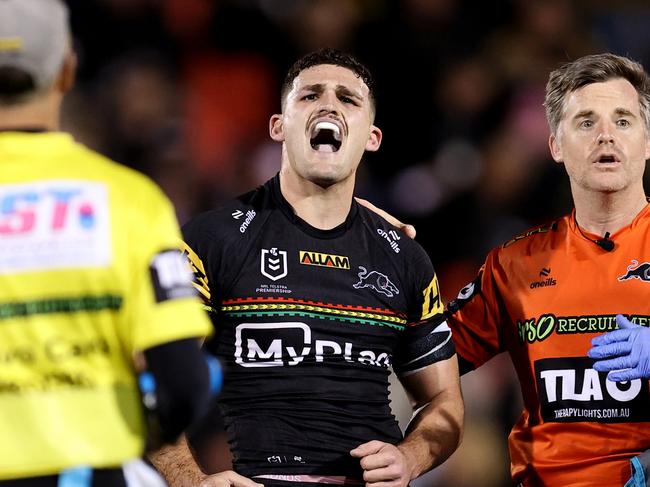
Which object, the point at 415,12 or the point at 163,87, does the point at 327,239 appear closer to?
the point at 163,87

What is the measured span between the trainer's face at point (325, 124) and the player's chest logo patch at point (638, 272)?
3.86 ft

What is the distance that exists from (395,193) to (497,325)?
10.4 feet

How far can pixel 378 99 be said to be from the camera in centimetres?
805

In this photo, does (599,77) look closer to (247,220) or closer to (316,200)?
(316,200)

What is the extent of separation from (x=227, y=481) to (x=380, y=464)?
1.85ft

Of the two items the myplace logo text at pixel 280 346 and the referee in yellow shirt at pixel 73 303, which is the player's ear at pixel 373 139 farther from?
the referee in yellow shirt at pixel 73 303

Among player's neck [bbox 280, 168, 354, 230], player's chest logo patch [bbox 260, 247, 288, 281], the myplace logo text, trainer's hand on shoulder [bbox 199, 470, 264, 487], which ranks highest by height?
player's neck [bbox 280, 168, 354, 230]

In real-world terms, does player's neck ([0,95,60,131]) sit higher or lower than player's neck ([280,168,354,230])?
lower

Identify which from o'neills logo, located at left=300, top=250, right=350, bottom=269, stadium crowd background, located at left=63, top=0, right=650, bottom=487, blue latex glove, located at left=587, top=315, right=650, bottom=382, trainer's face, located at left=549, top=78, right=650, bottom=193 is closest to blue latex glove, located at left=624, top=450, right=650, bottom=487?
blue latex glove, located at left=587, top=315, right=650, bottom=382

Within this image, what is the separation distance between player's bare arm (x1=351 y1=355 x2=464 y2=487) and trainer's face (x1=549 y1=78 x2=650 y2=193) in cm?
97

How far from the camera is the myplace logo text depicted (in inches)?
165

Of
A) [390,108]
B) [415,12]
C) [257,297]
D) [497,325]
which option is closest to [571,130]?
[497,325]

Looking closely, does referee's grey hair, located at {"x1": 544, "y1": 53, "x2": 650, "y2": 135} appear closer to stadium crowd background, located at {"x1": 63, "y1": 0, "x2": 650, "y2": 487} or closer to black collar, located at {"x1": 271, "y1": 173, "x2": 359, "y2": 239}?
black collar, located at {"x1": 271, "y1": 173, "x2": 359, "y2": 239}

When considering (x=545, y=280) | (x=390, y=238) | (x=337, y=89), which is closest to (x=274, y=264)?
(x=390, y=238)
